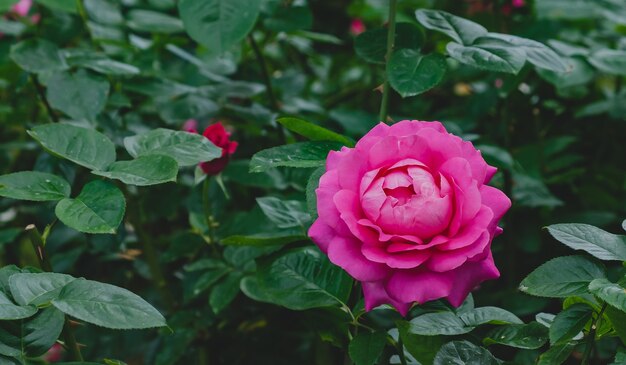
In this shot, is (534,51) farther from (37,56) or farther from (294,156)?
(37,56)

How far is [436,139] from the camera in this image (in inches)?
30.0

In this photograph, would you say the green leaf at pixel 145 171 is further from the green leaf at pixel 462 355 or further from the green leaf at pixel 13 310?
the green leaf at pixel 462 355

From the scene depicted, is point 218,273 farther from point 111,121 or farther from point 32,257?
point 32,257

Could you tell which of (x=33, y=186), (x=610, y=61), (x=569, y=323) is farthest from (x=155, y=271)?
(x=610, y=61)

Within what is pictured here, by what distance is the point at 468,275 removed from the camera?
2.38ft

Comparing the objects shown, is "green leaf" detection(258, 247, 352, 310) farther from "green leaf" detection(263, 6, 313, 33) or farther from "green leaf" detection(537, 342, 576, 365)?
"green leaf" detection(263, 6, 313, 33)

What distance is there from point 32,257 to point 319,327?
123 centimetres

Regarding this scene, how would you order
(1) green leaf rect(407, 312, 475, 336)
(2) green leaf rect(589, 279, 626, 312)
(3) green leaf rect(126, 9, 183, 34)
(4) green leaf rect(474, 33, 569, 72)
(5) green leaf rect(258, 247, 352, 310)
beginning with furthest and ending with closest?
1. (3) green leaf rect(126, 9, 183, 34)
2. (4) green leaf rect(474, 33, 569, 72)
3. (5) green leaf rect(258, 247, 352, 310)
4. (1) green leaf rect(407, 312, 475, 336)
5. (2) green leaf rect(589, 279, 626, 312)

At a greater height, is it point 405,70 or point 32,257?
point 405,70

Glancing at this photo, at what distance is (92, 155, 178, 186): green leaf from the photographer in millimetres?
847

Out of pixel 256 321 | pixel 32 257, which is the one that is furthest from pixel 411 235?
pixel 32 257

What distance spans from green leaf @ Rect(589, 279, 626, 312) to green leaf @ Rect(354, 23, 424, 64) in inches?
17.5

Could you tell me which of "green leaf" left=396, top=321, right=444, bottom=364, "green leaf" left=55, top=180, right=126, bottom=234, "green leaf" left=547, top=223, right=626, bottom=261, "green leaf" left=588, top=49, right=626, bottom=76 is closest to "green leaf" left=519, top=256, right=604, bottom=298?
"green leaf" left=547, top=223, right=626, bottom=261

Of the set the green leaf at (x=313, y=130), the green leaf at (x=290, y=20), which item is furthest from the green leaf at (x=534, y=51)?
the green leaf at (x=290, y=20)
